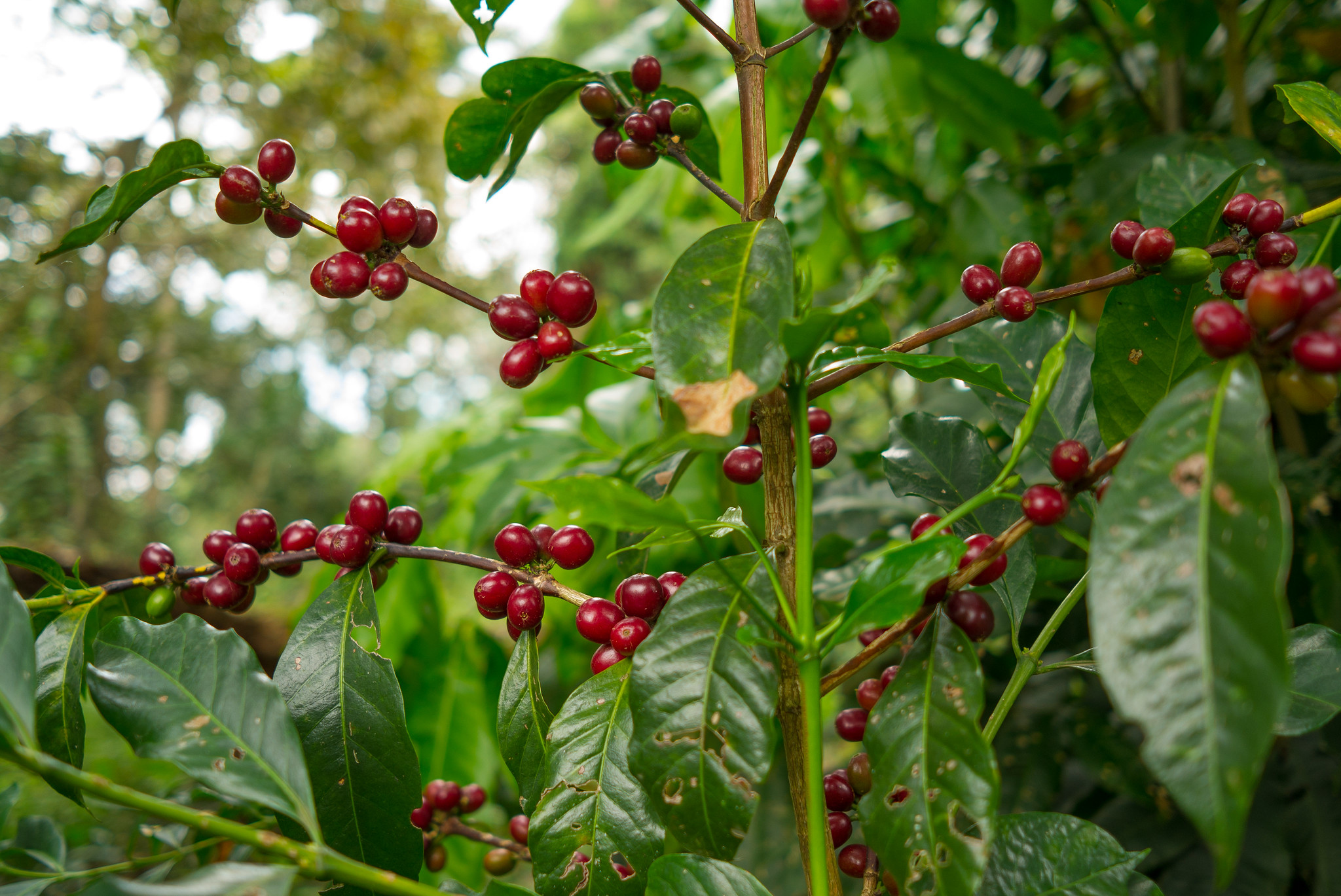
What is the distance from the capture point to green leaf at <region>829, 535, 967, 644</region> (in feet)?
0.96

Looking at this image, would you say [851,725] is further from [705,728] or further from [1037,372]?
[1037,372]

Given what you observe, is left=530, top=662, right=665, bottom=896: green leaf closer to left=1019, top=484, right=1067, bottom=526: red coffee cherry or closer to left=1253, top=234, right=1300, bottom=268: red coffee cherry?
left=1019, top=484, right=1067, bottom=526: red coffee cherry

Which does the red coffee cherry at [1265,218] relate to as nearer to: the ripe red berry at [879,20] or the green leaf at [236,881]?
the ripe red berry at [879,20]

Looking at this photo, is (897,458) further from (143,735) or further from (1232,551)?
(143,735)

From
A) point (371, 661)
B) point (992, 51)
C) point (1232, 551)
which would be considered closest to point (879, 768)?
point (1232, 551)

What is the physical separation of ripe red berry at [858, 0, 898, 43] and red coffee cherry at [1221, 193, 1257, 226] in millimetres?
191

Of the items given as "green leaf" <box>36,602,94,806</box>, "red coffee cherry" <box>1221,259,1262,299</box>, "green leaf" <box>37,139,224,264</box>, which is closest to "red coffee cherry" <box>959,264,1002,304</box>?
"red coffee cherry" <box>1221,259,1262,299</box>

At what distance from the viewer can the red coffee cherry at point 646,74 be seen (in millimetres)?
479

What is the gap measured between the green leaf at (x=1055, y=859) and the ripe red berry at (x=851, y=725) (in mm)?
78

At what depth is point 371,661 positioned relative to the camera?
0.41m

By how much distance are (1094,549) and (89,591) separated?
51 cm

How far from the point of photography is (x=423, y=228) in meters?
0.43

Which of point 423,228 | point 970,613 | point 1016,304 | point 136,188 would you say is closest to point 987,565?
point 970,613

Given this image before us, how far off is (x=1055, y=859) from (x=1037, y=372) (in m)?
0.28
